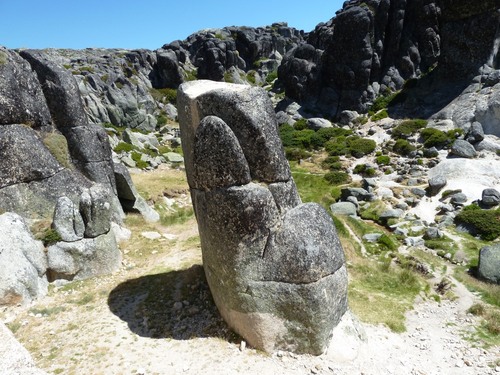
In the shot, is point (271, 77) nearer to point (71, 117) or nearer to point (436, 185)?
point (436, 185)

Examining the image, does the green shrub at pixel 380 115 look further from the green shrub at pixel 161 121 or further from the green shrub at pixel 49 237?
the green shrub at pixel 49 237

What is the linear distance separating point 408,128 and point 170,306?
41745mm

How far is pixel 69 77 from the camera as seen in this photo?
20469 millimetres

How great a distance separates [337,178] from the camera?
3734 centimetres

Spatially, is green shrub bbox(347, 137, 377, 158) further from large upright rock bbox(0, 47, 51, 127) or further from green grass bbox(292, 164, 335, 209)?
large upright rock bbox(0, 47, 51, 127)

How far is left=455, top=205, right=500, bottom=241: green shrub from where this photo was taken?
2435 cm

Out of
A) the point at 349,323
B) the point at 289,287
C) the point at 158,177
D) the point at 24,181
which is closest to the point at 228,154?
the point at 289,287

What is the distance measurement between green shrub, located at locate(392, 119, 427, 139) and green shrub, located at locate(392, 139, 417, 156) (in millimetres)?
2149

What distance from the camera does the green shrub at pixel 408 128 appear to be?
4537cm

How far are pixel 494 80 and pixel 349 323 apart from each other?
4478 centimetres

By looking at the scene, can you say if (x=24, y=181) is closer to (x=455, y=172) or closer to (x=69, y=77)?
(x=69, y=77)

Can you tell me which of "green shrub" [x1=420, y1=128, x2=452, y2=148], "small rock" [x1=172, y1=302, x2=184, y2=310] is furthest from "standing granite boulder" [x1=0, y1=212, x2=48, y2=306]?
"green shrub" [x1=420, y1=128, x2=452, y2=148]

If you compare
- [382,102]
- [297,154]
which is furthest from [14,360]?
[382,102]

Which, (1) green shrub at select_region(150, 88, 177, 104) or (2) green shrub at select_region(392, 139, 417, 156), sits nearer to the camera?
(2) green shrub at select_region(392, 139, 417, 156)
